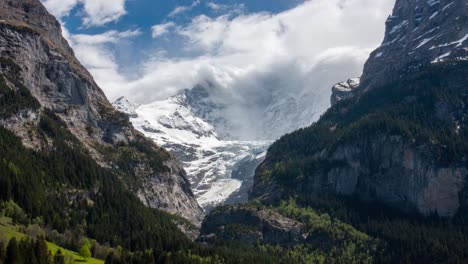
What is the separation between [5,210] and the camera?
6929 inches

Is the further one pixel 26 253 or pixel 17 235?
pixel 17 235

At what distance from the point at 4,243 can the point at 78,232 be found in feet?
163

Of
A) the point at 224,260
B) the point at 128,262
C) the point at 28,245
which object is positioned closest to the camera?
the point at 28,245

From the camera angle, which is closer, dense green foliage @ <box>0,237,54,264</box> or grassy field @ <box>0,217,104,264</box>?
dense green foliage @ <box>0,237,54,264</box>

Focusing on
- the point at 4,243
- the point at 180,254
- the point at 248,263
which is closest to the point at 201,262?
the point at 180,254

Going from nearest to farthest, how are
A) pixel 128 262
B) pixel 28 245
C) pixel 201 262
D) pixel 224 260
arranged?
pixel 28 245, pixel 128 262, pixel 201 262, pixel 224 260

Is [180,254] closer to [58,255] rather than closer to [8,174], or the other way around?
[58,255]

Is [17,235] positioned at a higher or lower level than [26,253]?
higher

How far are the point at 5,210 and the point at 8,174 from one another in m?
15.3

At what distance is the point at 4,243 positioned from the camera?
143m

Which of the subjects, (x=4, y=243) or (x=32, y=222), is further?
(x=32, y=222)

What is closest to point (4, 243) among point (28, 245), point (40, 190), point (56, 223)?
point (28, 245)

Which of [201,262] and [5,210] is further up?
[5,210]

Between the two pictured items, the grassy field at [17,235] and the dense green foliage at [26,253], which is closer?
the dense green foliage at [26,253]
